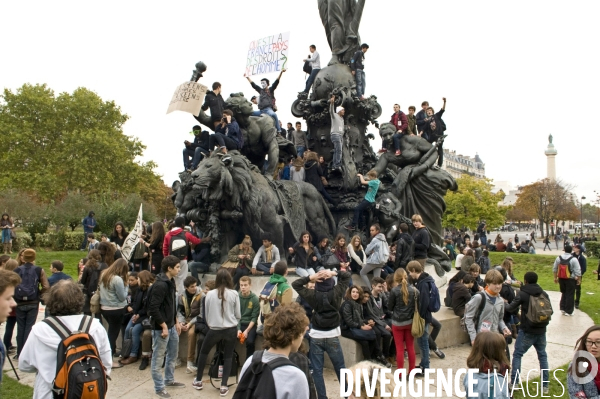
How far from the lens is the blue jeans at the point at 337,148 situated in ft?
40.4

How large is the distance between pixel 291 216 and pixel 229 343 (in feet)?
14.4

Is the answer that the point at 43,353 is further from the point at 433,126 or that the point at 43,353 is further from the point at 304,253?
the point at 433,126

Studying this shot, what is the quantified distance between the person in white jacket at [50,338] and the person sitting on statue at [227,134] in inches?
257

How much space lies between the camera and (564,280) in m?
11.5

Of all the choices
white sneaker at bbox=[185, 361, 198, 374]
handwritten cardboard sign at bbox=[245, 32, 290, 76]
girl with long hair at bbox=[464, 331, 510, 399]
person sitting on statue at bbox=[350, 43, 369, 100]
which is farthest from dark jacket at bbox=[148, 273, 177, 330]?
handwritten cardboard sign at bbox=[245, 32, 290, 76]

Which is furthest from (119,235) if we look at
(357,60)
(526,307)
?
(526,307)

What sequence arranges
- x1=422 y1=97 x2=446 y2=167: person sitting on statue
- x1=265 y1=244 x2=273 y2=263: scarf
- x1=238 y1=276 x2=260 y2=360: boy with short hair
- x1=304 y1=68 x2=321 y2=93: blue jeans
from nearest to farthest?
1. x1=238 y1=276 x2=260 y2=360: boy with short hair
2. x1=265 y1=244 x2=273 y2=263: scarf
3. x1=422 y1=97 x2=446 y2=167: person sitting on statue
4. x1=304 y1=68 x2=321 y2=93: blue jeans

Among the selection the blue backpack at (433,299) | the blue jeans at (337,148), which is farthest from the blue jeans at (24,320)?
the blue jeans at (337,148)

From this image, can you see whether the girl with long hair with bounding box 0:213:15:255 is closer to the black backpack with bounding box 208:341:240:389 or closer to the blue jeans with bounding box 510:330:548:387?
the black backpack with bounding box 208:341:240:389

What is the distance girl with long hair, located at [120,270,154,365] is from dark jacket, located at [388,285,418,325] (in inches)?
126

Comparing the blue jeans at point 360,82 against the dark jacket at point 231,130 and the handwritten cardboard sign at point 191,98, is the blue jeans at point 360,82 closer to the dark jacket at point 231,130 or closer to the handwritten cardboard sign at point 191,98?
the dark jacket at point 231,130

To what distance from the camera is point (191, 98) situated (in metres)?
9.55

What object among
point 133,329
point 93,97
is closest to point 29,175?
point 93,97

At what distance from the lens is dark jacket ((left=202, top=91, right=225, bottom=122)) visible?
408 inches
